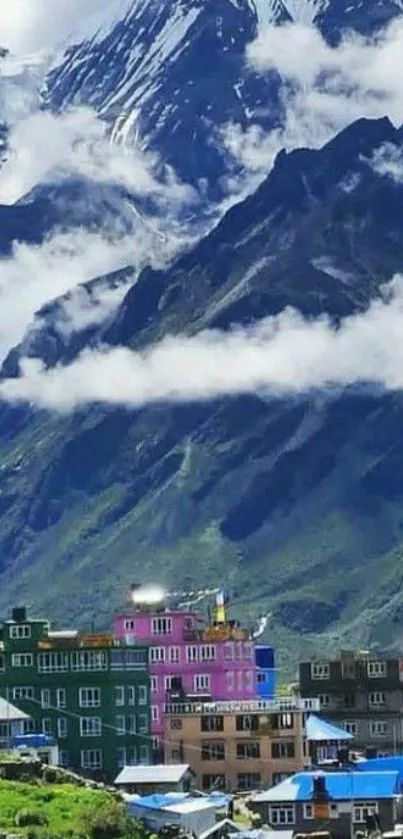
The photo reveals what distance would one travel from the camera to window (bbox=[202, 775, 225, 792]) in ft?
563

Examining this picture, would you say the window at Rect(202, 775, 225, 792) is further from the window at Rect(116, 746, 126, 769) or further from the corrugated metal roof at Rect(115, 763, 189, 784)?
the corrugated metal roof at Rect(115, 763, 189, 784)

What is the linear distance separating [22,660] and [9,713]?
17089 millimetres

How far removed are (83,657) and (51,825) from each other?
65.8 metres

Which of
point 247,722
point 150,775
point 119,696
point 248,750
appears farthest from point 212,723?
point 150,775

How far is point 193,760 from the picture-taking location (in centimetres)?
17600

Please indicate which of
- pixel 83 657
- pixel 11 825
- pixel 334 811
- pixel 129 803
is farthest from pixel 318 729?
pixel 11 825

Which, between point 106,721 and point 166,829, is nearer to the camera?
point 166,829

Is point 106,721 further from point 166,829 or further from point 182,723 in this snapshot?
point 166,829

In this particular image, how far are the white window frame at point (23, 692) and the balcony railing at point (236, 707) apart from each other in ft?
36.5

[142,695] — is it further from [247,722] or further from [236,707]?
[247,722]

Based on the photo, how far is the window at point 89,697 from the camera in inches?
6850

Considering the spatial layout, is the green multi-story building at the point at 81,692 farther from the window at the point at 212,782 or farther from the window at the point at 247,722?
the window at the point at 247,722

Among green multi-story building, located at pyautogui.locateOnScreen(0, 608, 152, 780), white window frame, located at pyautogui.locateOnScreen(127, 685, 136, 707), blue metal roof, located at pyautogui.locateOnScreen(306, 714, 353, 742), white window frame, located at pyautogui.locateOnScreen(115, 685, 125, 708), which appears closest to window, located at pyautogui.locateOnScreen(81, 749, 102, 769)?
green multi-story building, located at pyautogui.locateOnScreen(0, 608, 152, 780)

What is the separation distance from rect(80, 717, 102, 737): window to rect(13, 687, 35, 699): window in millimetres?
4545
